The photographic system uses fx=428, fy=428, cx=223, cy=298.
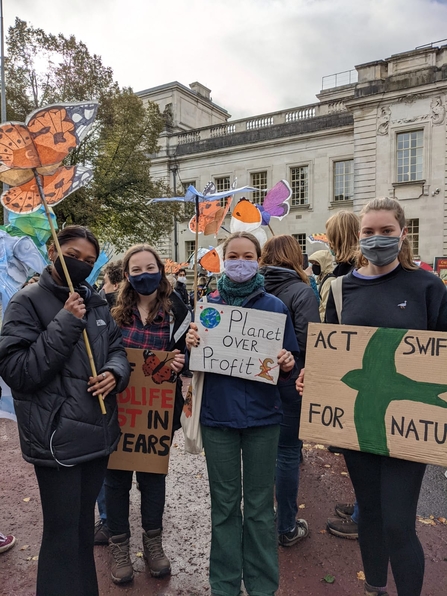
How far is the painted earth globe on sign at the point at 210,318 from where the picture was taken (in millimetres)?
2555

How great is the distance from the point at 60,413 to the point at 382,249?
1.81 m

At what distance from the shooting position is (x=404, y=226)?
230 cm

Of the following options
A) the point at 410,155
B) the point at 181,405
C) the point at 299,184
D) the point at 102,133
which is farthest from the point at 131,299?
the point at 299,184

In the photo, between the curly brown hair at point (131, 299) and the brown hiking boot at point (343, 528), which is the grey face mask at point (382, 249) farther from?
the brown hiking boot at point (343, 528)

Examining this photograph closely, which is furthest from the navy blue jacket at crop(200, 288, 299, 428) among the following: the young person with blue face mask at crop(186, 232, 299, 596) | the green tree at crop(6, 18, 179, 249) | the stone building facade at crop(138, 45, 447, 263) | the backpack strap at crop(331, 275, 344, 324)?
the stone building facade at crop(138, 45, 447, 263)

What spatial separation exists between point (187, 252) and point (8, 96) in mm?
16030

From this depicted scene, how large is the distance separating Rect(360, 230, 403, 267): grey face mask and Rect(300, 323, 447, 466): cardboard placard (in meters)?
0.37

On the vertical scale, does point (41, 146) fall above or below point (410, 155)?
below

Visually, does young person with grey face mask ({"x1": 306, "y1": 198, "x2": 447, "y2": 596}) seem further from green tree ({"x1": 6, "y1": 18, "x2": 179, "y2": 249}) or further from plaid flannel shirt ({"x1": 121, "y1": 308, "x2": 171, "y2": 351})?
green tree ({"x1": 6, "y1": 18, "x2": 179, "y2": 249})

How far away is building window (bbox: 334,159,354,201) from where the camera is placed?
2669 centimetres

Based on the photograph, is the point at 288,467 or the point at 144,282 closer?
the point at 144,282

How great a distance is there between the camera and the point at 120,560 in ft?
9.12

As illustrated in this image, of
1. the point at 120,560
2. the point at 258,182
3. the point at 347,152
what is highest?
the point at 347,152

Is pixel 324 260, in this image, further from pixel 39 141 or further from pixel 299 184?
pixel 299 184
